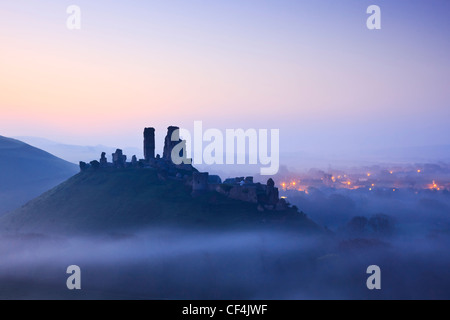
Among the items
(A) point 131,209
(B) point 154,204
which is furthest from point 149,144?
(B) point 154,204

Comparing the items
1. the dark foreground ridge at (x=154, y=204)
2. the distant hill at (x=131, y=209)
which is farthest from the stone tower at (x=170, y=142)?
the distant hill at (x=131, y=209)

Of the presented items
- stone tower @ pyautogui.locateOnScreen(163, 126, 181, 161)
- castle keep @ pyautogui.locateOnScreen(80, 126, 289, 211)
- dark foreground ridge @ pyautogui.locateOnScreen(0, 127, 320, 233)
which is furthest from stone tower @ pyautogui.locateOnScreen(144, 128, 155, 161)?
stone tower @ pyautogui.locateOnScreen(163, 126, 181, 161)

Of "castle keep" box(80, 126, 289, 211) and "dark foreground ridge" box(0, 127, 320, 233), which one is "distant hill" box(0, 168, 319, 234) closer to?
"dark foreground ridge" box(0, 127, 320, 233)

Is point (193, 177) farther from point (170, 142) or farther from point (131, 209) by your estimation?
point (170, 142)

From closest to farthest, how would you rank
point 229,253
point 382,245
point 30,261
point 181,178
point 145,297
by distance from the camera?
point 145,297
point 229,253
point 30,261
point 181,178
point 382,245

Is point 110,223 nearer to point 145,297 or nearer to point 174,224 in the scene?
point 174,224

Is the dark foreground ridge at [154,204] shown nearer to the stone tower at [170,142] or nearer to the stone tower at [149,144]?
the stone tower at [170,142]
